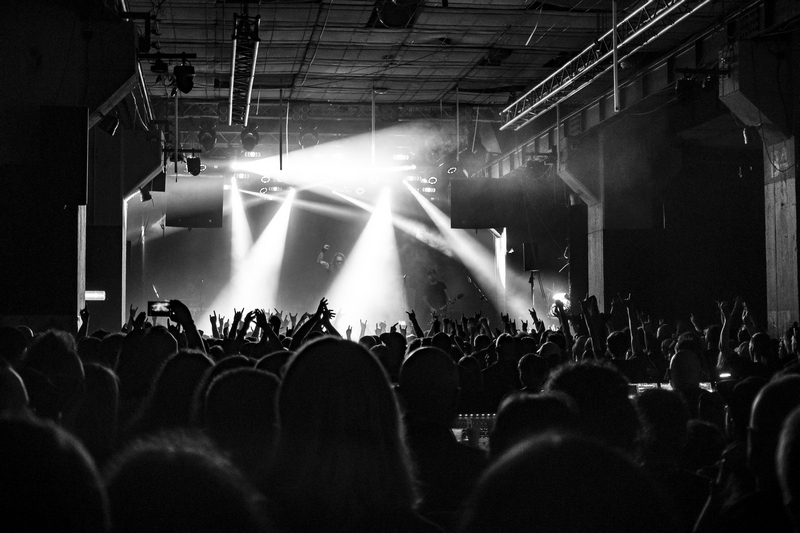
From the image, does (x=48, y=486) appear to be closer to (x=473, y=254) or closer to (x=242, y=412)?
(x=242, y=412)

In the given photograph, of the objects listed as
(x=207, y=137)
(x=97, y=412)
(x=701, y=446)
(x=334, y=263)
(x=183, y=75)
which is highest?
(x=207, y=137)

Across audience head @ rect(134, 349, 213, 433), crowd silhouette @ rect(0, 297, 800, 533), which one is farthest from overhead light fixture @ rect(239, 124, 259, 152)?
audience head @ rect(134, 349, 213, 433)

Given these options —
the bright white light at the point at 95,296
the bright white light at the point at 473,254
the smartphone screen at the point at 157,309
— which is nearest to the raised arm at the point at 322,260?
the bright white light at the point at 473,254

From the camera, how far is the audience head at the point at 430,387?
3.13 metres

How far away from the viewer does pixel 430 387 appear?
10.5ft

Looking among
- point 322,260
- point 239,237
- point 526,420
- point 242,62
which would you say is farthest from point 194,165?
point 526,420

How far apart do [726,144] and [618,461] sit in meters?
17.7

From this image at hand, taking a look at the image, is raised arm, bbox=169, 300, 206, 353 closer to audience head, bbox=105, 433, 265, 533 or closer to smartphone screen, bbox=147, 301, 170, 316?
smartphone screen, bbox=147, 301, 170, 316

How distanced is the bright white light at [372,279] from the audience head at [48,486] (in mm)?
23127

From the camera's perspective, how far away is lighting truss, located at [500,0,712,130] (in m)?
10.9

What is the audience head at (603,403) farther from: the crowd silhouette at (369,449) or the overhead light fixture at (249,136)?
the overhead light fixture at (249,136)

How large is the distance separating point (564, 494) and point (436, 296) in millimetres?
21750

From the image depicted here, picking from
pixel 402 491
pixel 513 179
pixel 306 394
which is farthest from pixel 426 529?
pixel 513 179

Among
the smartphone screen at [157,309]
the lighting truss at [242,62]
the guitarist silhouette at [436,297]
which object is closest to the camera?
the smartphone screen at [157,309]
